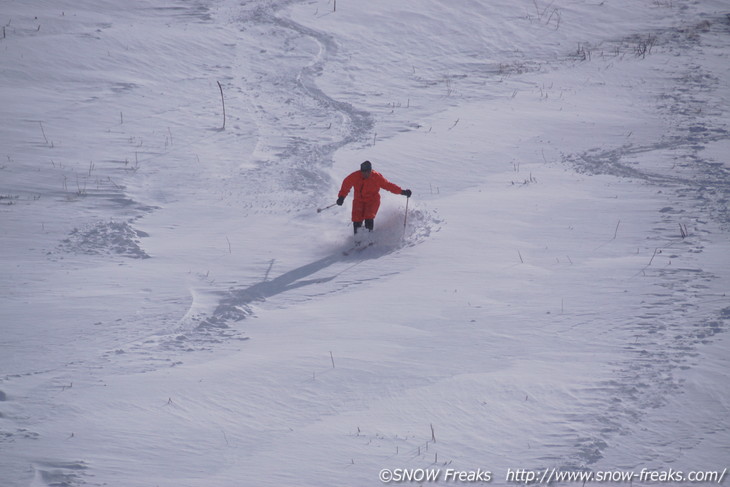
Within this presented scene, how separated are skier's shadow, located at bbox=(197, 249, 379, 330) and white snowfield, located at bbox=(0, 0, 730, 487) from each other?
0.04 m

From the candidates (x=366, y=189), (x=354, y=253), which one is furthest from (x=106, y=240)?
(x=366, y=189)

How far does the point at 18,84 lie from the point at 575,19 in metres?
13.3

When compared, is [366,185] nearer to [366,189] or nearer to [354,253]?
[366,189]

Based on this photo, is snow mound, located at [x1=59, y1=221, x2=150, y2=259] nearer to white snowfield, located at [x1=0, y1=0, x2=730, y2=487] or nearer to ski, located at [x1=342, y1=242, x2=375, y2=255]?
white snowfield, located at [x1=0, y1=0, x2=730, y2=487]

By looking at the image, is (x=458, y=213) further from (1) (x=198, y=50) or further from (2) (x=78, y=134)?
(1) (x=198, y=50)

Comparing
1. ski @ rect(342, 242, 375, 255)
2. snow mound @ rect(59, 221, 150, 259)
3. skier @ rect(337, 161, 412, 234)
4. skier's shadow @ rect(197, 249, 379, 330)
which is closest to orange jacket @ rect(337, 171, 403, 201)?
Answer: skier @ rect(337, 161, 412, 234)

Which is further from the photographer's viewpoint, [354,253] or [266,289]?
[354,253]

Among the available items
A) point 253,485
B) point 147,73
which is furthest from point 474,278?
point 147,73

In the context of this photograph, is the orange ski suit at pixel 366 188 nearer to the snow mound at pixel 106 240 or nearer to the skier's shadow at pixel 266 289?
the skier's shadow at pixel 266 289

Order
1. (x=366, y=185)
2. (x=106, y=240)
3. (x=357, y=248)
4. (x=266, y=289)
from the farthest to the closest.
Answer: (x=357, y=248)
(x=366, y=185)
(x=106, y=240)
(x=266, y=289)

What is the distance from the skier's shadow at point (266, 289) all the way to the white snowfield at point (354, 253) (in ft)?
0.14

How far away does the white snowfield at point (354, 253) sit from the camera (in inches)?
192

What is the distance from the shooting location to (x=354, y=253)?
8586 millimetres

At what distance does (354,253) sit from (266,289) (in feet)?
4.85
